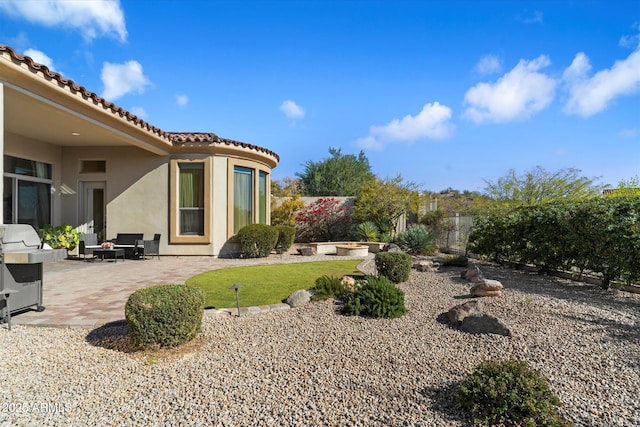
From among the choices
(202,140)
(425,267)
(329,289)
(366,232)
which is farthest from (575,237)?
(202,140)

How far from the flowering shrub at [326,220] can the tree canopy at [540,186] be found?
22.7ft

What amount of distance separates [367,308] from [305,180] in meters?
30.3

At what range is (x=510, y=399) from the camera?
8.55 ft

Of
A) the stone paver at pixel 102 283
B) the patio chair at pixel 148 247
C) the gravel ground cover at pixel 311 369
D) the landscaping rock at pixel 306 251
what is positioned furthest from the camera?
the landscaping rock at pixel 306 251

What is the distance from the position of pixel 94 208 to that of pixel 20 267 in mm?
8633

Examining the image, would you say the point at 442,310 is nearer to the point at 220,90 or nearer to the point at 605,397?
the point at 605,397

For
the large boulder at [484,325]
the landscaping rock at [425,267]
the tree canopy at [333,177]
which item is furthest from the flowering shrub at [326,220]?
the tree canopy at [333,177]

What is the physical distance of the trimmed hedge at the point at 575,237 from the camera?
21.6ft

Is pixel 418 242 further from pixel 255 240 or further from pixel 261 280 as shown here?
pixel 261 280

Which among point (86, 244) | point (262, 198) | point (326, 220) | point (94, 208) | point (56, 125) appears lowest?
point (86, 244)

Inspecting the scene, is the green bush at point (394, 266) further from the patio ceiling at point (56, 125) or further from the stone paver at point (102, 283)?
the patio ceiling at point (56, 125)

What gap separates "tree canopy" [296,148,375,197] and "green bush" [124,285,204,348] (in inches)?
1120

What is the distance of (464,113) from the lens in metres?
11.2

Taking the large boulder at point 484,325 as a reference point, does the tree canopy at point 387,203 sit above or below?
above
